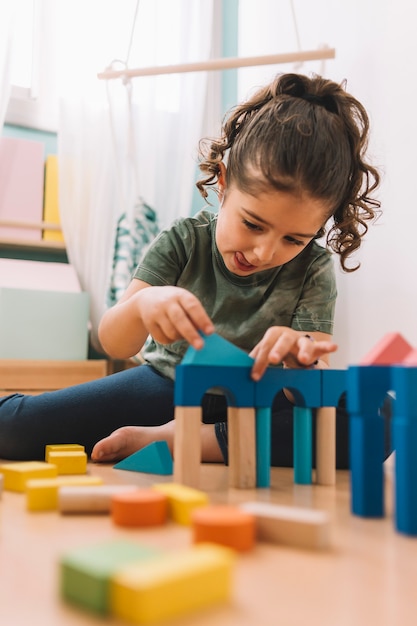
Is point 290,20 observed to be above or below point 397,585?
above

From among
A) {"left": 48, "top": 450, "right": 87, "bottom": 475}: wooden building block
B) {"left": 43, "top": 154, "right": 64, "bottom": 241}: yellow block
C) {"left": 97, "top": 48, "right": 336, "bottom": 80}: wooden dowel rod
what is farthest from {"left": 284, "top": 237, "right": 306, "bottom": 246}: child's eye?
{"left": 43, "top": 154, "right": 64, "bottom": 241}: yellow block

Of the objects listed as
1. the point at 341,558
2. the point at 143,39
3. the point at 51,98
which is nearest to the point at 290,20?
the point at 143,39

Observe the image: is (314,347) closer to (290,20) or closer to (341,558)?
(341,558)

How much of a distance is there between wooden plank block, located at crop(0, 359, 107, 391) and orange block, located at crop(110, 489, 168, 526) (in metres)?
1.11

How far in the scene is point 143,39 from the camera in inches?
72.4

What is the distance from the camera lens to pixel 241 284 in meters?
1.02

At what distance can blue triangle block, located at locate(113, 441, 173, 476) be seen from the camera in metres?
0.73

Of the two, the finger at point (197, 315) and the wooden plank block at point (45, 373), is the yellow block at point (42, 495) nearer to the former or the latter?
the finger at point (197, 315)

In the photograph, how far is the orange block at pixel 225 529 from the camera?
40 cm

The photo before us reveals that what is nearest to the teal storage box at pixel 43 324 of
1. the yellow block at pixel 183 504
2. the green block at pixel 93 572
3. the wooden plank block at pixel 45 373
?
the wooden plank block at pixel 45 373

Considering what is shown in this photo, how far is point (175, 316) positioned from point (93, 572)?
1.17 feet

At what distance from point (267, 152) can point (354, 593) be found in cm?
61

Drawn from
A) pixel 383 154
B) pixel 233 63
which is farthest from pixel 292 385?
pixel 233 63

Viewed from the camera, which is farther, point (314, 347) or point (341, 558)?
point (314, 347)
